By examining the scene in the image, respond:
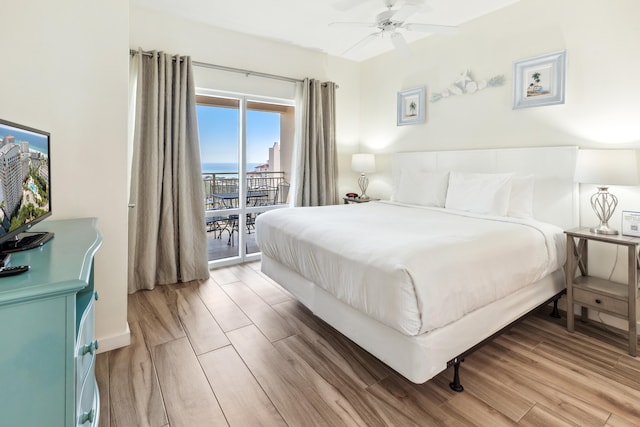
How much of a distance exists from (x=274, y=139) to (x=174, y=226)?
1.71 m

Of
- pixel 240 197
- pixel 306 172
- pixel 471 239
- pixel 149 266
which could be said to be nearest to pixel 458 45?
pixel 306 172

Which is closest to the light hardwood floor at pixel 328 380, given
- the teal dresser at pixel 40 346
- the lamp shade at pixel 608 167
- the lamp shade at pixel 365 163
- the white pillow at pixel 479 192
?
the teal dresser at pixel 40 346

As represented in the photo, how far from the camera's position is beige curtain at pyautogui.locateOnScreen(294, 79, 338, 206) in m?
4.20

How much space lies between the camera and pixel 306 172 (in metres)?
4.25

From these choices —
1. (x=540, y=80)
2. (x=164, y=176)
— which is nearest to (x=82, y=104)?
(x=164, y=176)

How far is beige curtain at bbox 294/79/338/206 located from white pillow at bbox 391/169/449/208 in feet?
3.36

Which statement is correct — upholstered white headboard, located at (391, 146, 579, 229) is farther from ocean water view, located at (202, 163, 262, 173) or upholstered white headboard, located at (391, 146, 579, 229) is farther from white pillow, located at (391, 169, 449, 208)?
ocean water view, located at (202, 163, 262, 173)

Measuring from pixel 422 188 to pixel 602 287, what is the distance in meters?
1.69

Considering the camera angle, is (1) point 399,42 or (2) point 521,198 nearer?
(2) point 521,198

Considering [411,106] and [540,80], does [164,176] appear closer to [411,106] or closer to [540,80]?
[411,106]

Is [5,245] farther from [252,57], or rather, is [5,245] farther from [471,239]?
[252,57]

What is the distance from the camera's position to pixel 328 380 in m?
1.87

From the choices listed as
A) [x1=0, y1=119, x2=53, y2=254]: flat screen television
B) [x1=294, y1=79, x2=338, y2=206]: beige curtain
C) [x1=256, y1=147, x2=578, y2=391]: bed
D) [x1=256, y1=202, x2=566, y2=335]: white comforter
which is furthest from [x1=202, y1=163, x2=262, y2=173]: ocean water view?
[x1=0, y1=119, x2=53, y2=254]: flat screen television

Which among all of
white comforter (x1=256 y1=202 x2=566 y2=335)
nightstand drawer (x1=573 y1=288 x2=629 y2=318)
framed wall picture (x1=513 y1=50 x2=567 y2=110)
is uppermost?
framed wall picture (x1=513 y1=50 x2=567 y2=110)
